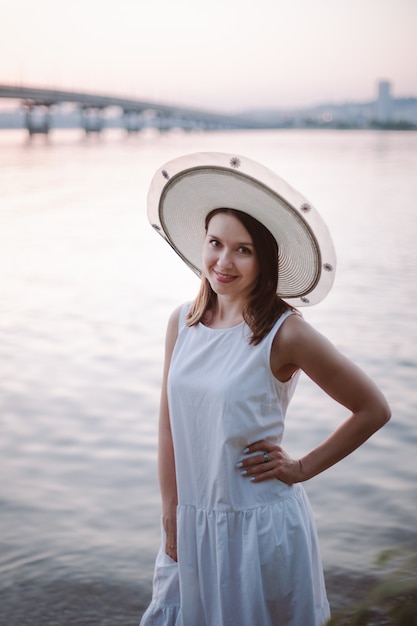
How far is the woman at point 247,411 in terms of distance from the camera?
202 cm

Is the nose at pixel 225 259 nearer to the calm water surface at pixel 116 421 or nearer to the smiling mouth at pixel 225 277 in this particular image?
the smiling mouth at pixel 225 277

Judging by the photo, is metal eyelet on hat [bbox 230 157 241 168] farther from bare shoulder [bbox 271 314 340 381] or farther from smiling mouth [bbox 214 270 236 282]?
bare shoulder [bbox 271 314 340 381]

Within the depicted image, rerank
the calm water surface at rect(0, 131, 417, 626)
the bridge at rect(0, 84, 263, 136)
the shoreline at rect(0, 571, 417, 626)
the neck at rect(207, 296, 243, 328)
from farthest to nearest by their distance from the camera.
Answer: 1. the bridge at rect(0, 84, 263, 136)
2. the calm water surface at rect(0, 131, 417, 626)
3. the shoreline at rect(0, 571, 417, 626)
4. the neck at rect(207, 296, 243, 328)

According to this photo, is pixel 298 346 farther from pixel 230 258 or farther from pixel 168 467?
pixel 168 467

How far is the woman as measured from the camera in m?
2.02

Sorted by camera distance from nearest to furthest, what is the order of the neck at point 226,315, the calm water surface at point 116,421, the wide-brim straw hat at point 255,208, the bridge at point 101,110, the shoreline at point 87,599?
the wide-brim straw hat at point 255,208 → the neck at point 226,315 → the shoreline at point 87,599 → the calm water surface at point 116,421 → the bridge at point 101,110

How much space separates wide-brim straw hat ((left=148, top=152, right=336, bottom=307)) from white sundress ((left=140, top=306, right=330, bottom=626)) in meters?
0.23

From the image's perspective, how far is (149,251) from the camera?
43.2 ft

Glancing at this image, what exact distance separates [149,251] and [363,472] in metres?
8.73

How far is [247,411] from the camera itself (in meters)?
2.03

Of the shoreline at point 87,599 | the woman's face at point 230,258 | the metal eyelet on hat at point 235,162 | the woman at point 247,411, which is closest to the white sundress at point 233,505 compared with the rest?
the woman at point 247,411

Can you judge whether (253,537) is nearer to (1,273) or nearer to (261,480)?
(261,480)

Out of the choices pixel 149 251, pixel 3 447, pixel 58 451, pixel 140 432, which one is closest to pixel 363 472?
pixel 140 432

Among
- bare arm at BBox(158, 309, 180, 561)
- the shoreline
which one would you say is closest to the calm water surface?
the shoreline
